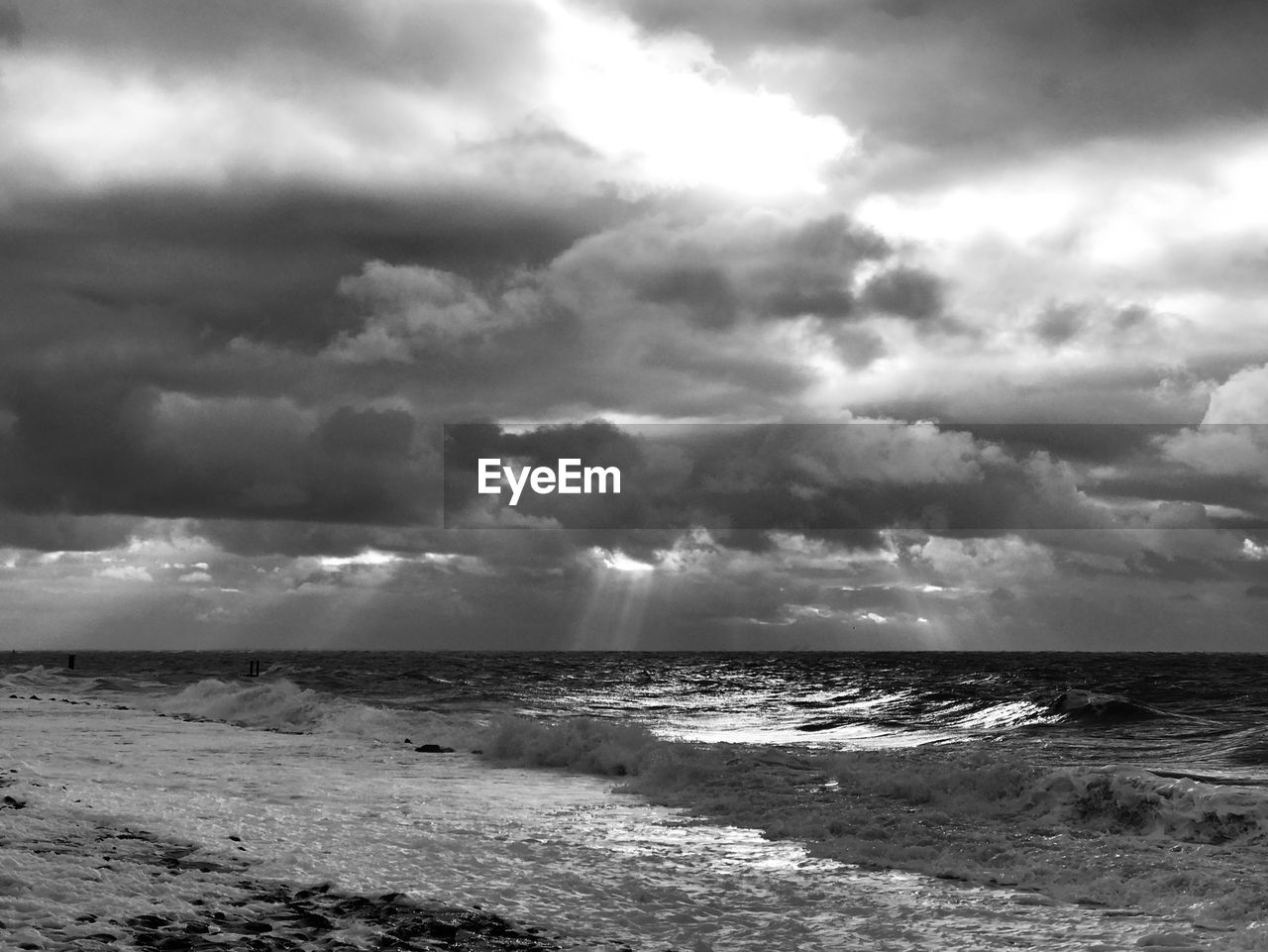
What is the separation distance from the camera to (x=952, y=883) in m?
11.0

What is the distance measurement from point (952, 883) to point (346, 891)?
6195 mm

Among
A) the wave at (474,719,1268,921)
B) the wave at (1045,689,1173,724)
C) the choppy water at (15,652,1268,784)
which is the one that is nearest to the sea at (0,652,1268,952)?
the wave at (474,719,1268,921)

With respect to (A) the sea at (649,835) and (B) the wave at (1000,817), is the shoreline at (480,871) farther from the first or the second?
(B) the wave at (1000,817)

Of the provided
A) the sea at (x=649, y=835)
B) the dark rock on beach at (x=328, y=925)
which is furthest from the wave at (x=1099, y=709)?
the dark rock on beach at (x=328, y=925)

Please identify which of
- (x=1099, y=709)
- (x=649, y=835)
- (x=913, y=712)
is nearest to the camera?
(x=649, y=835)

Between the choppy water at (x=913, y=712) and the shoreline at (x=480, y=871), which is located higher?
the shoreline at (x=480, y=871)

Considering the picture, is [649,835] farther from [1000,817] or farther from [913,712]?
[913,712]

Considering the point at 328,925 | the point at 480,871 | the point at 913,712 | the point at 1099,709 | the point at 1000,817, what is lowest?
the point at 913,712

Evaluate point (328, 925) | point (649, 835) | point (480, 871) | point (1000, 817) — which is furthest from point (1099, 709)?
point (328, 925)

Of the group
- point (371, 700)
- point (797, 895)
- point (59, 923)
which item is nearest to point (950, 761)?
point (797, 895)

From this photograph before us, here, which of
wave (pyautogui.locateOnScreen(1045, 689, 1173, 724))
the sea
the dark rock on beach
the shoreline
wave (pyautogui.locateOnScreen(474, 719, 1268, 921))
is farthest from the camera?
wave (pyautogui.locateOnScreen(1045, 689, 1173, 724))

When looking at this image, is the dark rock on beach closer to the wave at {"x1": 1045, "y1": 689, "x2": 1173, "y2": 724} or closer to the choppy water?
the choppy water

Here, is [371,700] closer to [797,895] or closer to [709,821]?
[709,821]

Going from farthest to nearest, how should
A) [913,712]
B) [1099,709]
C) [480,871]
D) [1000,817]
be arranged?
[913,712] < [1099,709] < [1000,817] < [480,871]
